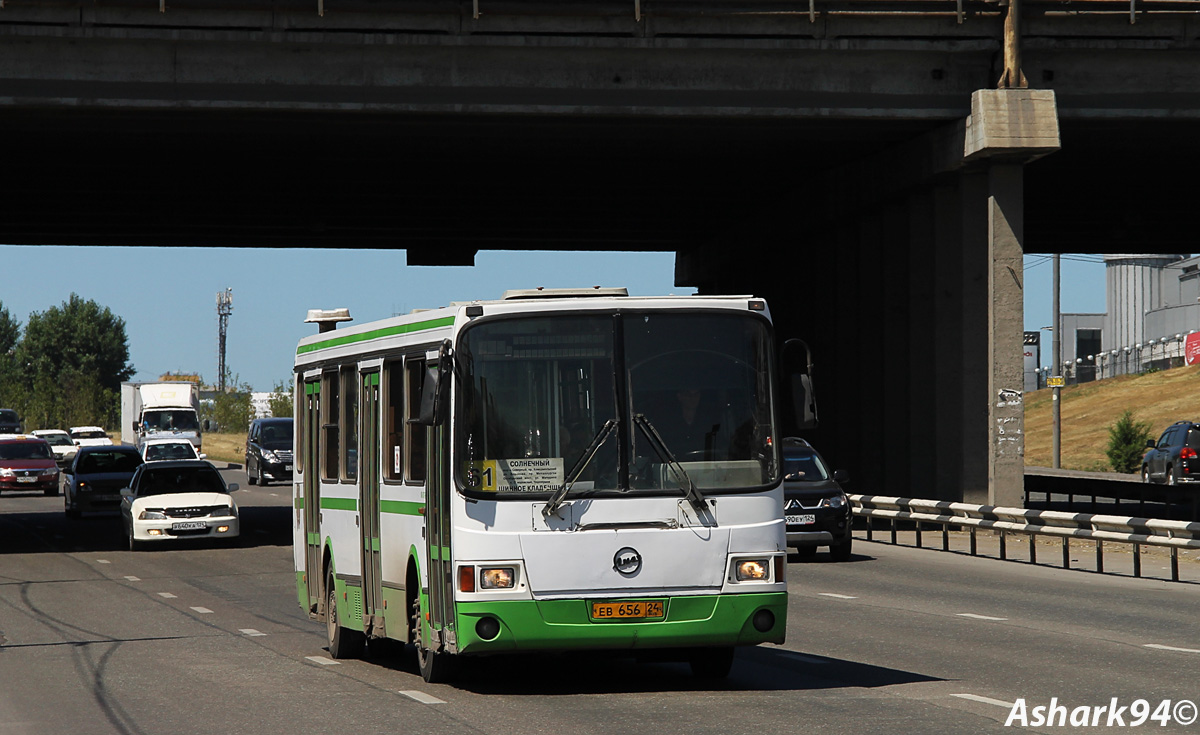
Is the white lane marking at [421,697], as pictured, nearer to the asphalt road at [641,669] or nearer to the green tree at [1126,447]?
the asphalt road at [641,669]

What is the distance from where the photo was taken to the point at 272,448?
5519cm

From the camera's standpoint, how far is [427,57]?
92.9 ft

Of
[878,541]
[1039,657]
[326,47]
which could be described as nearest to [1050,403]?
[878,541]

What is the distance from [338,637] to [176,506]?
53.2 feet

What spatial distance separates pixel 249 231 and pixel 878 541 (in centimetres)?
2197

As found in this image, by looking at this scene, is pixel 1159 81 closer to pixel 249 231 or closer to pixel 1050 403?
pixel 249 231

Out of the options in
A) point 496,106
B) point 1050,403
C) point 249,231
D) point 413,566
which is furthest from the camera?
point 1050,403

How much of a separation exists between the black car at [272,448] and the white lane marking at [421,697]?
43467mm

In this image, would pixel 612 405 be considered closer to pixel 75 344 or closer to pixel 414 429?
pixel 414 429

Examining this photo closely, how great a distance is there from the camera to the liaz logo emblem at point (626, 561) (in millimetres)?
11164

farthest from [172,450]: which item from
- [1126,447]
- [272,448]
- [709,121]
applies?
[1126,447]

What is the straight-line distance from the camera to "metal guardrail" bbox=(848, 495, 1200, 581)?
72.1ft

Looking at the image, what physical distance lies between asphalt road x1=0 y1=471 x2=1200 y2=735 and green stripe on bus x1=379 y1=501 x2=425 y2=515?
123 centimetres

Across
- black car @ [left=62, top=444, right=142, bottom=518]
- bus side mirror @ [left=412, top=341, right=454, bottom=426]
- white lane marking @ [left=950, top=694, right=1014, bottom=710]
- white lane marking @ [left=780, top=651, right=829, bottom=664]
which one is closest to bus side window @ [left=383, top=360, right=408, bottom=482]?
bus side mirror @ [left=412, top=341, right=454, bottom=426]
